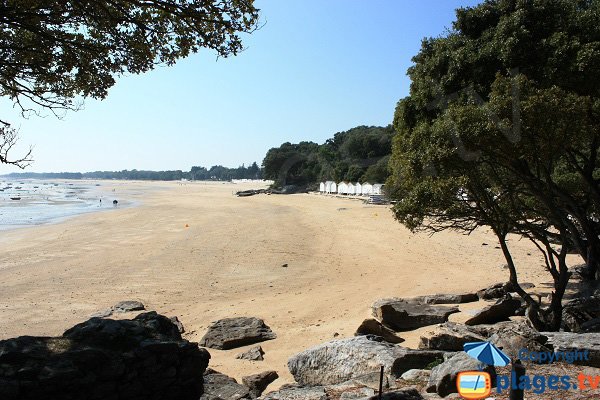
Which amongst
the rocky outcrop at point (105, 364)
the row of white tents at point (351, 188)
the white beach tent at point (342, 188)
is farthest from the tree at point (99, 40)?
the white beach tent at point (342, 188)

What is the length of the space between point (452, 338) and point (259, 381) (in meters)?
3.54

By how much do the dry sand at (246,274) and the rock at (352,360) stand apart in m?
0.63

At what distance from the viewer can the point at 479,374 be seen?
5055 mm

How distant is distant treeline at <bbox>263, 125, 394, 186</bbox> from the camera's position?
81456 mm

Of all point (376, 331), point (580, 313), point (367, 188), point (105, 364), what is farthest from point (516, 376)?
point (367, 188)

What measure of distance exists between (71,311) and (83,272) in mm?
6650

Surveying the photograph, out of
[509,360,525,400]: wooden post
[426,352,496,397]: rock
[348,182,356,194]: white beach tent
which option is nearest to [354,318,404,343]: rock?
[426,352,496,397]: rock

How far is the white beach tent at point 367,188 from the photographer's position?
7031 cm

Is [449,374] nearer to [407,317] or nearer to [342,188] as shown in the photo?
[407,317]

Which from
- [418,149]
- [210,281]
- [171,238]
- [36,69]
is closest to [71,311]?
[210,281]

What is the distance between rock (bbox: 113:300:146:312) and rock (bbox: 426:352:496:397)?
11.5 metres

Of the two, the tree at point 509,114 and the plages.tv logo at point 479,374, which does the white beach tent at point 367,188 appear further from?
the plages.tv logo at point 479,374

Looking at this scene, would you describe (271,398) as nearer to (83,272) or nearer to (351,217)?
(83,272)

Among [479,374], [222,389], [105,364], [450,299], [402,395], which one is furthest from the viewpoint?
[450,299]
